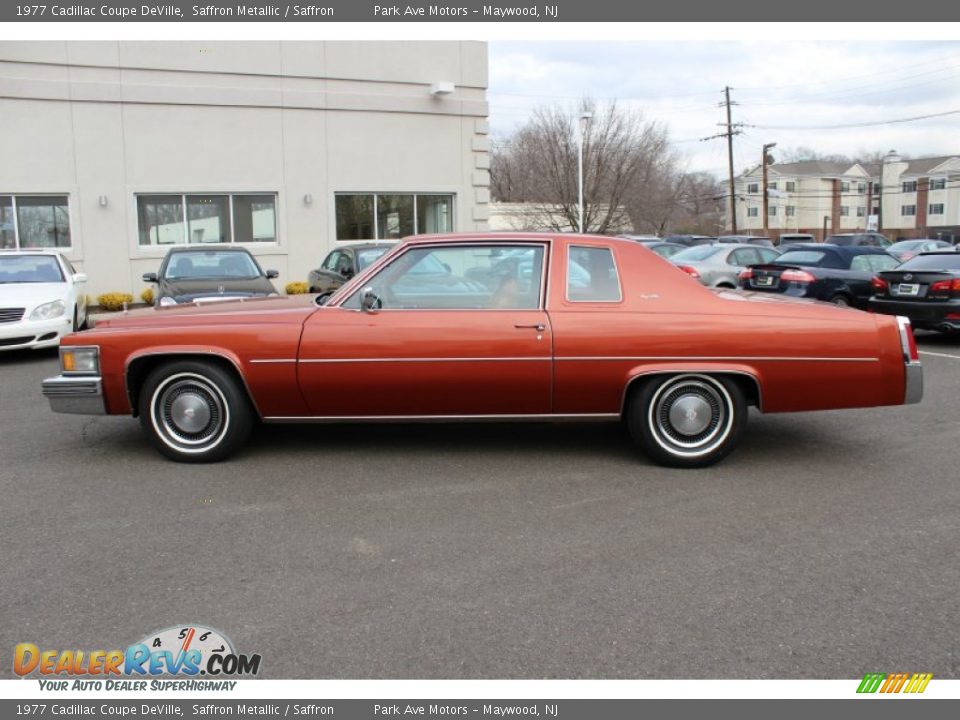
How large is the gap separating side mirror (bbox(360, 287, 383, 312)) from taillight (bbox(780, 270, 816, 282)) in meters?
9.34

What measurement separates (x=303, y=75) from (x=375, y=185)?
2.74 metres

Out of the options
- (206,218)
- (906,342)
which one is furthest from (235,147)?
(906,342)

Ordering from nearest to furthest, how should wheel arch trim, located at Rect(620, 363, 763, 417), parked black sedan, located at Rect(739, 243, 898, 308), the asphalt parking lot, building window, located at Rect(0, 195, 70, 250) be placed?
1. the asphalt parking lot
2. wheel arch trim, located at Rect(620, 363, 763, 417)
3. parked black sedan, located at Rect(739, 243, 898, 308)
4. building window, located at Rect(0, 195, 70, 250)

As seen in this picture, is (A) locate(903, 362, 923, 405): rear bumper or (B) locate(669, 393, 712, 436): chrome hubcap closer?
(A) locate(903, 362, 923, 405): rear bumper

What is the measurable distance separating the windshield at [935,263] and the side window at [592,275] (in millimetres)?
8322

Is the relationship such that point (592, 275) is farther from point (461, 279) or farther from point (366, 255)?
point (366, 255)

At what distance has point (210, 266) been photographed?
1152 centimetres

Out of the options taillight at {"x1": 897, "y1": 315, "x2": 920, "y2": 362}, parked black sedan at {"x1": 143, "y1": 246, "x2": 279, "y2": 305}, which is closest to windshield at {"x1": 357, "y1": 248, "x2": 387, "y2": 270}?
parked black sedan at {"x1": 143, "y1": 246, "x2": 279, "y2": 305}

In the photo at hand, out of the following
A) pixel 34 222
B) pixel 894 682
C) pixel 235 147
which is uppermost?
pixel 235 147

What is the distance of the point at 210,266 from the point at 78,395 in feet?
20.9

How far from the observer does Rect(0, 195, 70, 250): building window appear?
51.9 feet

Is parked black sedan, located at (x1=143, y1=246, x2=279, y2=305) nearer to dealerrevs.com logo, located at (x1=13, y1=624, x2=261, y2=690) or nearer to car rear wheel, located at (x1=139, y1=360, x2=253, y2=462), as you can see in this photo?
car rear wheel, located at (x1=139, y1=360, x2=253, y2=462)

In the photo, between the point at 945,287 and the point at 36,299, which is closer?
the point at 36,299

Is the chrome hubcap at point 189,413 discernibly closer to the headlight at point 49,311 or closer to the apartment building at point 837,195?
the headlight at point 49,311
